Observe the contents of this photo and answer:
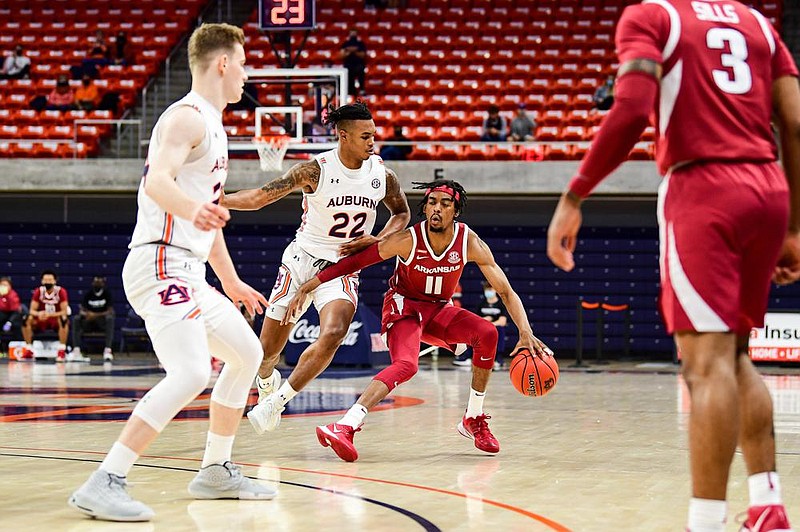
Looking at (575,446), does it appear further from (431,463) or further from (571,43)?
(571,43)

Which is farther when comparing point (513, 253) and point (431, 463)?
point (513, 253)

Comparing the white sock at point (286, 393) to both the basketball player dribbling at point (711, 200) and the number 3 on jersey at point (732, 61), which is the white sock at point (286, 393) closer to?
the basketball player dribbling at point (711, 200)

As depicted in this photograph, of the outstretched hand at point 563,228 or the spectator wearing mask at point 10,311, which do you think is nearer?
the outstretched hand at point 563,228

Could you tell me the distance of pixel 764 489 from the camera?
3.43m

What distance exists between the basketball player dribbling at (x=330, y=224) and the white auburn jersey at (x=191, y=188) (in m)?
2.38

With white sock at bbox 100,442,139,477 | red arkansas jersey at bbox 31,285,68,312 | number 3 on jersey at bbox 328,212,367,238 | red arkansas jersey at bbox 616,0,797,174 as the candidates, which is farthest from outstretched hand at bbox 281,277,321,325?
red arkansas jersey at bbox 31,285,68,312

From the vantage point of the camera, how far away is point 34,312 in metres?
18.6

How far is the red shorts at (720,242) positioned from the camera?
3.30 meters

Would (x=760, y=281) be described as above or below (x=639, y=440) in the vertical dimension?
above

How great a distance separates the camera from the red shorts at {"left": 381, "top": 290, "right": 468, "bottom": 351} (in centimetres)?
703

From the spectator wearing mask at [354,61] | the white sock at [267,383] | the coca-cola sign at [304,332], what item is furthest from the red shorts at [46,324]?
the white sock at [267,383]

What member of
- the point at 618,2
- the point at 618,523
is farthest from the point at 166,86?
the point at 618,523

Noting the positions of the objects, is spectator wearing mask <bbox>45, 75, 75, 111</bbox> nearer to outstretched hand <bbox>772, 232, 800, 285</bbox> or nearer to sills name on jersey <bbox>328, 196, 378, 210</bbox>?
sills name on jersey <bbox>328, 196, 378, 210</bbox>

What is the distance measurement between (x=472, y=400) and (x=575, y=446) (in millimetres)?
691
